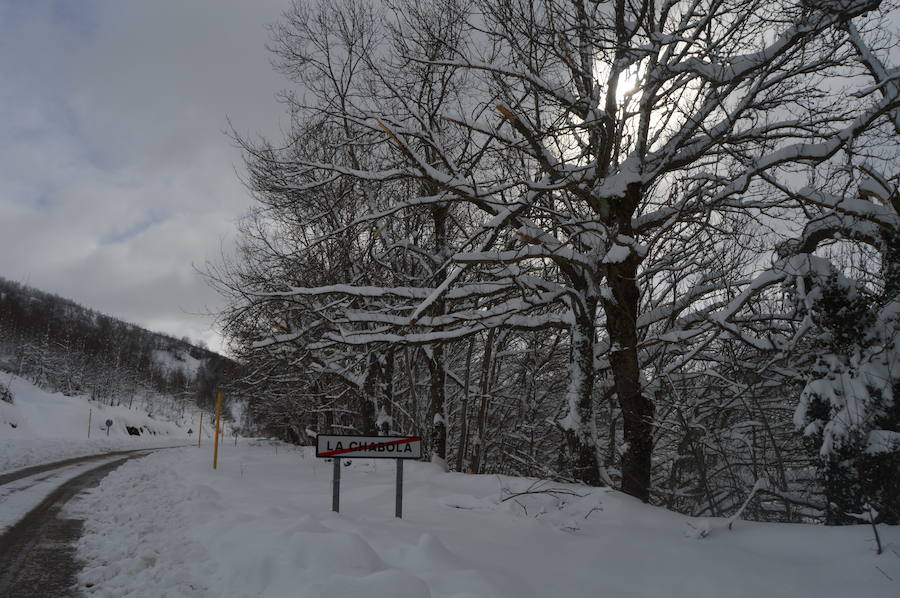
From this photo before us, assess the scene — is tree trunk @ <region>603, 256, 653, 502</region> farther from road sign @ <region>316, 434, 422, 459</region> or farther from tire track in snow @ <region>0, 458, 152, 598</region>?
tire track in snow @ <region>0, 458, 152, 598</region>

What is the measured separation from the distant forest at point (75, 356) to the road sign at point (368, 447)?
135ft

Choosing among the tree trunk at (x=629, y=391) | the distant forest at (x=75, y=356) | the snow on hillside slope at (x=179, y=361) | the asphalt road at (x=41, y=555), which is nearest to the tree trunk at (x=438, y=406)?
the tree trunk at (x=629, y=391)

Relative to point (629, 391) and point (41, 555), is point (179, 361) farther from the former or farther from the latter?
point (629, 391)

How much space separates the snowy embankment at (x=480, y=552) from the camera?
347 centimetres

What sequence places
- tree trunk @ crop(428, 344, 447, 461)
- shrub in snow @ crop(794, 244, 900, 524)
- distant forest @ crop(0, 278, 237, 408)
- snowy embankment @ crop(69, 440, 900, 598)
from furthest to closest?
1. distant forest @ crop(0, 278, 237, 408)
2. tree trunk @ crop(428, 344, 447, 461)
3. shrub in snow @ crop(794, 244, 900, 524)
4. snowy embankment @ crop(69, 440, 900, 598)

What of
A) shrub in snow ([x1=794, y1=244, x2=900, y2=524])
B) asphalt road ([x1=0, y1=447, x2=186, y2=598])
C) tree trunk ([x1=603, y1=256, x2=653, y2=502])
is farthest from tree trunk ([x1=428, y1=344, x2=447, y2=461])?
shrub in snow ([x1=794, y1=244, x2=900, y2=524])

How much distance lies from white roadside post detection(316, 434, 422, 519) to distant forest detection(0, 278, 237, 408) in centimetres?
4119

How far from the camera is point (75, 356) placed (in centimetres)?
8212

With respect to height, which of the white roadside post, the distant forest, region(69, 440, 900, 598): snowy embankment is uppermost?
the distant forest

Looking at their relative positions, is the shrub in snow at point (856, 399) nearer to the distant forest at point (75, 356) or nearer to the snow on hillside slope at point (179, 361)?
the distant forest at point (75, 356)

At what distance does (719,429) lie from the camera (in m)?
6.66

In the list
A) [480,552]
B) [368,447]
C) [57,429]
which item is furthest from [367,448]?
[57,429]

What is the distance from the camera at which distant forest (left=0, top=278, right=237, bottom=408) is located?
7756cm

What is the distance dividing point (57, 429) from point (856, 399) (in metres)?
41.6
